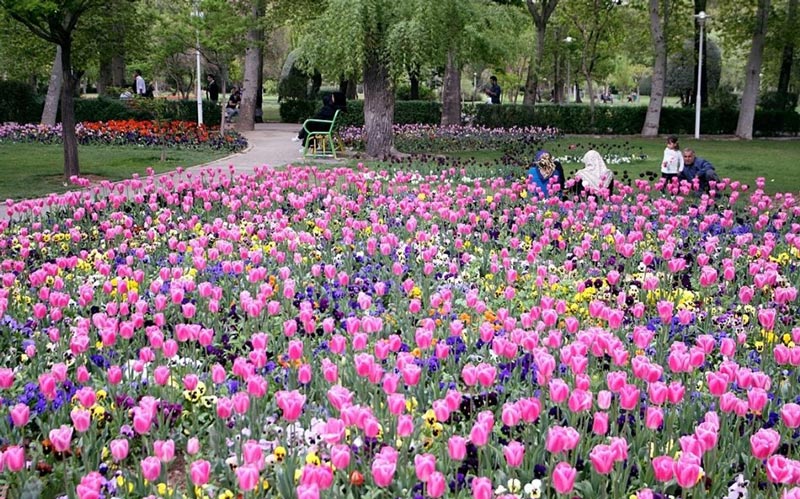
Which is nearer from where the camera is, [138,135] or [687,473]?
[687,473]

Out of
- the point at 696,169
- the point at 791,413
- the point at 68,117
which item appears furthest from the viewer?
the point at 68,117

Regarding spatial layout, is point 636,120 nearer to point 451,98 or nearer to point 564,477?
point 451,98

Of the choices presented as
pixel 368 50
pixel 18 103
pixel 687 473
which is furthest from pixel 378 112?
pixel 687 473

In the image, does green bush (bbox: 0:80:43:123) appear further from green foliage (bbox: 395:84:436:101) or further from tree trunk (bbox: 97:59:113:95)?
green foliage (bbox: 395:84:436:101)

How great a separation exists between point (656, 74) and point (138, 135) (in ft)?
56.3

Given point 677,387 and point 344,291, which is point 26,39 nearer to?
point 344,291

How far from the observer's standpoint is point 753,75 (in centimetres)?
2967

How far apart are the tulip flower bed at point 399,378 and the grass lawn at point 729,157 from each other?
6.06 m

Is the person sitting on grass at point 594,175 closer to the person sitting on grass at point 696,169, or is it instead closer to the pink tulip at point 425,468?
the person sitting on grass at point 696,169

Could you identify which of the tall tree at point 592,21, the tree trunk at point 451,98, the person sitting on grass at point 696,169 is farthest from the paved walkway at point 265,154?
the tall tree at point 592,21

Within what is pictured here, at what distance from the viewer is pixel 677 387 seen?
300 cm

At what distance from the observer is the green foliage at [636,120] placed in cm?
3098

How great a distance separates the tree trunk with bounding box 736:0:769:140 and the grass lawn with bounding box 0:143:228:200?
18.6 m

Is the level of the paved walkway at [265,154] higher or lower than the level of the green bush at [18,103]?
lower
